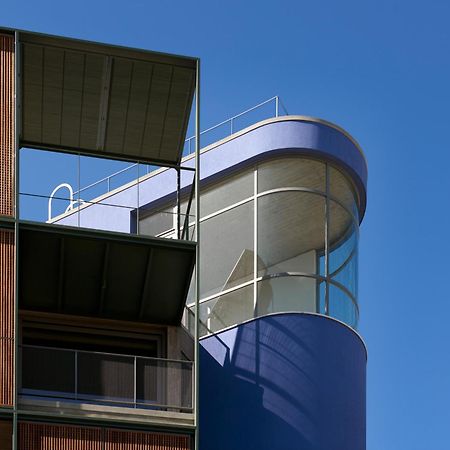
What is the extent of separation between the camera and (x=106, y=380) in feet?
94.9

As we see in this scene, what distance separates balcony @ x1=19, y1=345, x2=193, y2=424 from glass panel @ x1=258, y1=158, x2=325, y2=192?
260 inches

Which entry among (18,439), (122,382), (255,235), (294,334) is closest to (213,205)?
(255,235)

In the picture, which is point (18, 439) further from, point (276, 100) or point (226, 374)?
point (276, 100)

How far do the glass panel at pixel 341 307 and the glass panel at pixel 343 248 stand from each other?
296 mm

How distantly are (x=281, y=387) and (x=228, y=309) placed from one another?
255cm

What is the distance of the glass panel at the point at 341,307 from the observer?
33906 mm

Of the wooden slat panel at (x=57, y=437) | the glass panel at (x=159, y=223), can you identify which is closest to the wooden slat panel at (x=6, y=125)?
the wooden slat panel at (x=57, y=437)

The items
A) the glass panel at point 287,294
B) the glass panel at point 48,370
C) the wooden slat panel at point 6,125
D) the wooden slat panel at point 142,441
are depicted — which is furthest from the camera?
the glass panel at point 287,294

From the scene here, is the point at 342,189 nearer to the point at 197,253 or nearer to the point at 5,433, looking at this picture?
the point at 197,253

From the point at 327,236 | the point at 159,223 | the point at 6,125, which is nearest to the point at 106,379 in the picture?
the point at 6,125

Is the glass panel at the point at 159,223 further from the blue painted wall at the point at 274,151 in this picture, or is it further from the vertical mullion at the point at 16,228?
the vertical mullion at the point at 16,228

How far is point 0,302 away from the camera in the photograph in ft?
90.6

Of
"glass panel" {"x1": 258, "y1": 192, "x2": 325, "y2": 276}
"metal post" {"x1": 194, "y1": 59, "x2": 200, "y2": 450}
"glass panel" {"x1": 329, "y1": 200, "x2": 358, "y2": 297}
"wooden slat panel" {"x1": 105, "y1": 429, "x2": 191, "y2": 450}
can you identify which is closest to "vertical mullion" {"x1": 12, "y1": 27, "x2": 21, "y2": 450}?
"wooden slat panel" {"x1": 105, "y1": 429, "x2": 191, "y2": 450}

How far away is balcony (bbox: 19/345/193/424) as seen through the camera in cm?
2850
